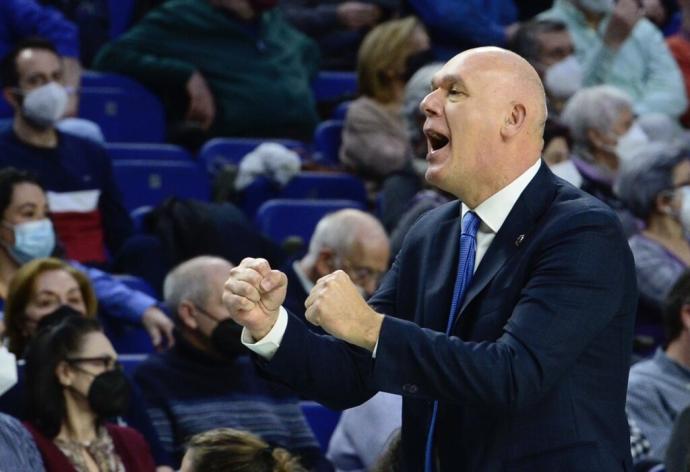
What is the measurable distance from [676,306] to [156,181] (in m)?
2.31

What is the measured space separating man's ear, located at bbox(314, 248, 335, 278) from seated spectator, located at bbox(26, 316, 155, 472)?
142 cm

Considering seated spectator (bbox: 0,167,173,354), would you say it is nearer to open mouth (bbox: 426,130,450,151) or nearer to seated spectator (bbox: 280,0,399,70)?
open mouth (bbox: 426,130,450,151)

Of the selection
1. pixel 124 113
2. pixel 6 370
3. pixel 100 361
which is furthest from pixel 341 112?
pixel 6 370

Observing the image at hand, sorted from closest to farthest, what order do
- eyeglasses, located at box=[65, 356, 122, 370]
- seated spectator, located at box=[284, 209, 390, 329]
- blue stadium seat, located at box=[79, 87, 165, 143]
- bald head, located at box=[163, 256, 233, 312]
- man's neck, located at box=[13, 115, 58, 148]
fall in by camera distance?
eyeglasses, located at box=[65, 356, 122, 370], bald head, located at box=[163, 256, 233, 312], seated spectator, located at box=[284, 209, 390, 329], man's neck, located at box=[13, 115, 58, 148], blue stadium seat, located at box=[79, 87, 165, 143]

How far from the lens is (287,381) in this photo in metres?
2.54

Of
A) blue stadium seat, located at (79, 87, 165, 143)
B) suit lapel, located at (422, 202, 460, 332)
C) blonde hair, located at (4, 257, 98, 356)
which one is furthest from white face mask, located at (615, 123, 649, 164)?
suit lapel, located at (422, 202, 460, 332)

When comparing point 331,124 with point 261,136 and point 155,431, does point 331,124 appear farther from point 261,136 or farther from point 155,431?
point 155,431

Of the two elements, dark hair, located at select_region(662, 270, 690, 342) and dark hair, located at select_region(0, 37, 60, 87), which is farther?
dark hair, located at select_region(0, 37, 60, 87)

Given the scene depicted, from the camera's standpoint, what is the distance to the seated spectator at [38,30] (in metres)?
6.62

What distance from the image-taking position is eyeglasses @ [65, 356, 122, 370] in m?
4.26

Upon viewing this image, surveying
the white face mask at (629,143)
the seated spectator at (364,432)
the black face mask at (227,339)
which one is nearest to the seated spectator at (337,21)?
the white face mask at (629,143)

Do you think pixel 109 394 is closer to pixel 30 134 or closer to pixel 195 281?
pixel 195 281

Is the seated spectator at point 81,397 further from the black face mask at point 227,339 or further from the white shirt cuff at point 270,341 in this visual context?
the white shirt cuff at point 270,341

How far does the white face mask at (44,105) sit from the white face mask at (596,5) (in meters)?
3.18
